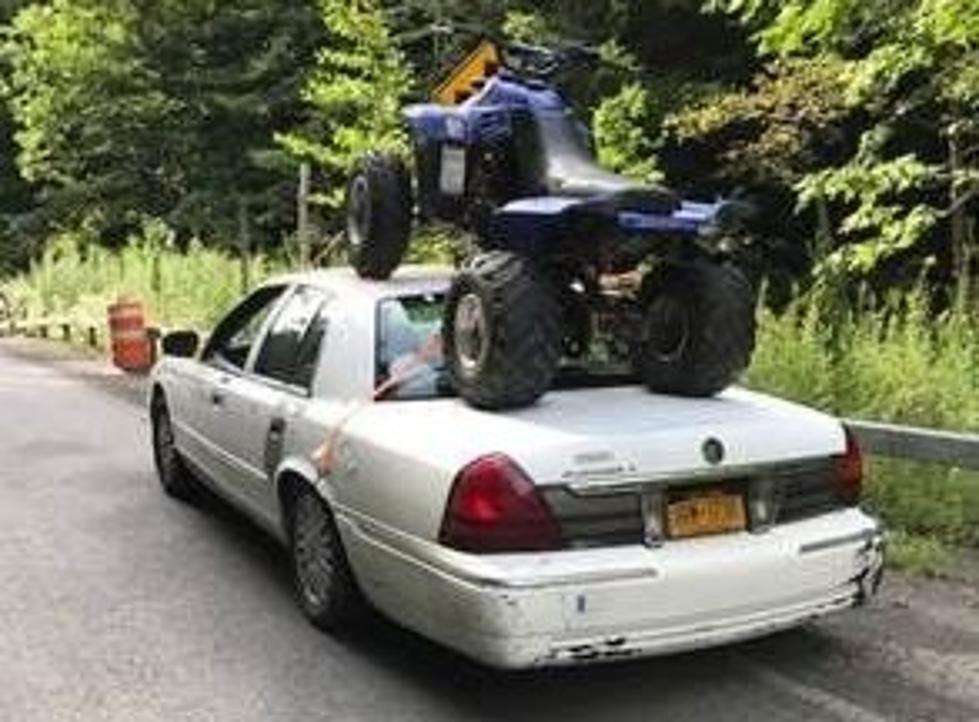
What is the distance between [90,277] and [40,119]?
815cm

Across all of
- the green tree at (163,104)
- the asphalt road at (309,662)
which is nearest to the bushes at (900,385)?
the asphalt road at (309,662)

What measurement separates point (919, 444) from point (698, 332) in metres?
1.80

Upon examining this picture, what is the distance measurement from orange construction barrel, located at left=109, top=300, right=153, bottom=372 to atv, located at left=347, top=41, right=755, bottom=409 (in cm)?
1044

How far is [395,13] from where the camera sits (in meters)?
25.6

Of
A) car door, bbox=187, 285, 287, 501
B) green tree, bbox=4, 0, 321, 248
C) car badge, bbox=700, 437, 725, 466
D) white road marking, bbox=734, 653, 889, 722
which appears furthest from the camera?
green tree, bbox=4, 0, 321, 248

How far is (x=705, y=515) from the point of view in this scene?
20.1 feet

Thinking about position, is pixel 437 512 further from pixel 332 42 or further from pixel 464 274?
pixel 332 42

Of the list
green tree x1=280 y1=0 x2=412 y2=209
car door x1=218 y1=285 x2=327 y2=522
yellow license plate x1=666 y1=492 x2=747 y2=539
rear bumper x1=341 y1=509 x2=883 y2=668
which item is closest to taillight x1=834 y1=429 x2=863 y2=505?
rear bumper x1=341 y1=509 x2=883 y2=668

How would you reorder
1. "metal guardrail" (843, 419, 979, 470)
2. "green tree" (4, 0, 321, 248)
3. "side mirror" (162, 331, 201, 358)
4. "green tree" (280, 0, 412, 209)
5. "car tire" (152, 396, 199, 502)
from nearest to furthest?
1. "metal guardrail" (843, 419, 979, 470)
2. "side mirror" (162, 331, 201, 358)
3. "car tire" (152, 396, 199, 502)
4. "green tree" (280, 0, 412, 209)
5. "green tree" (4, 0, 321, 248)

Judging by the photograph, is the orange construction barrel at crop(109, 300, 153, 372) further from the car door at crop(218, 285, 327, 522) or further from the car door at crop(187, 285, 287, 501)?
the car door at crop(218, 285, 327, 522)

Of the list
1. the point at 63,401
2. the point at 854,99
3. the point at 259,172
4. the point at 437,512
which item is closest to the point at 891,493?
the point at 437,512

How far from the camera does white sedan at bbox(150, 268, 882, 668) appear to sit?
229 inches

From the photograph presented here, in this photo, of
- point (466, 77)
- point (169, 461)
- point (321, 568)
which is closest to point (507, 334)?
point (321, 568)

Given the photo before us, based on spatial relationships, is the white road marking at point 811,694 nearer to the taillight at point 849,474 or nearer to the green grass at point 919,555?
the taillight at point 849,474
